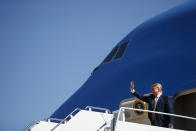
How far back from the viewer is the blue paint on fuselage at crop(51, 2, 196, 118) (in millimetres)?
14609

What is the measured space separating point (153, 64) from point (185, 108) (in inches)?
268

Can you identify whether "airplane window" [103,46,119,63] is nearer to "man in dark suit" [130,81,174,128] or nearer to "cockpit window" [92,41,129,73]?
"cockpit window" [92,41,129,73]

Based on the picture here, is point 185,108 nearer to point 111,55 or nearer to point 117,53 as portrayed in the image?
point 117,53

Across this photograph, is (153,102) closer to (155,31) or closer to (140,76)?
(140,76)

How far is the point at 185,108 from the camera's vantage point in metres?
9.78

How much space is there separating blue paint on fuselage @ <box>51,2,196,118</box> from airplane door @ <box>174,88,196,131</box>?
3386 millimetres

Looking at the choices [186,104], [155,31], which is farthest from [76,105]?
[186,104]

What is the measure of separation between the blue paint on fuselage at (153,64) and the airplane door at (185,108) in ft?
11.1

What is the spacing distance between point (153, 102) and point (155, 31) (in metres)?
12.1

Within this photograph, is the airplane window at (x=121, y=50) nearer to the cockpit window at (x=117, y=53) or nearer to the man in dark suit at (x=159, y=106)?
the cockpit window at (x=117, y=53)

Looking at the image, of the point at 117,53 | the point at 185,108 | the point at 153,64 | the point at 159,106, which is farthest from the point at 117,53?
the point at 159,106

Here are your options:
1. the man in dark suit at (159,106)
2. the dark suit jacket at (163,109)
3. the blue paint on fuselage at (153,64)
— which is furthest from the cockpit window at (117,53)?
the dark suit jacket at (163,109)

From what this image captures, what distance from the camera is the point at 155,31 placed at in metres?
19.2

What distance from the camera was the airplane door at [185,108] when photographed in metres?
9.59
